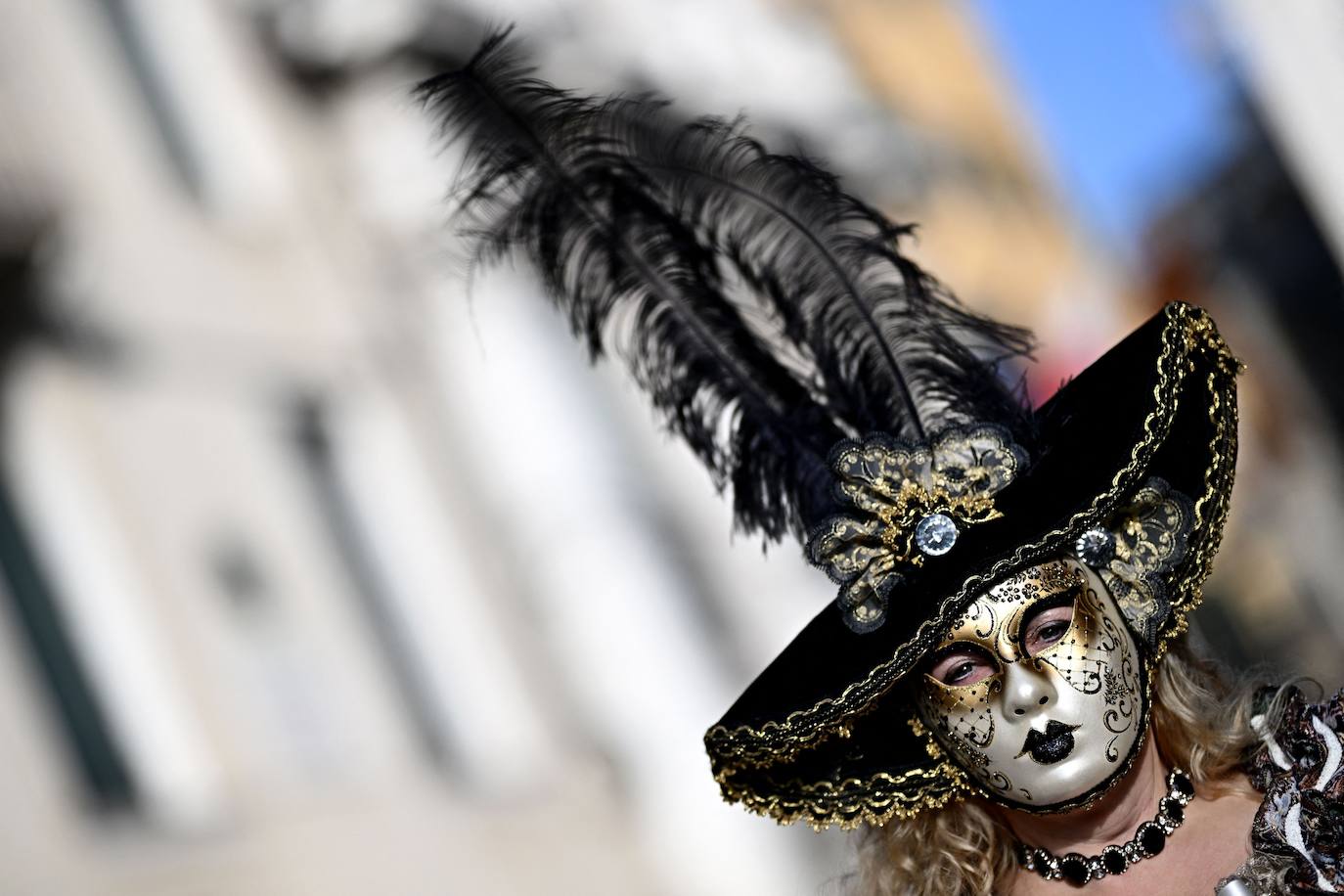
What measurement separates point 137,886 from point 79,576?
1232mm

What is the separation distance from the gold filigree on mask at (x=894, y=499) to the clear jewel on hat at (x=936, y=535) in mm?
12

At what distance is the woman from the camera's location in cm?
223

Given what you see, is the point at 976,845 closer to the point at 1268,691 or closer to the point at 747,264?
the point at 1268,691

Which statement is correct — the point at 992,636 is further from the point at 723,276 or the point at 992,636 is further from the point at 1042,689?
the point at 723,276

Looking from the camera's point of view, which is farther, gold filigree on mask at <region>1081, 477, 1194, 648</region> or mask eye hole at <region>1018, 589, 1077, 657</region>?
gold filigree on mask at <region>1081, 477, 1194, 648</region>

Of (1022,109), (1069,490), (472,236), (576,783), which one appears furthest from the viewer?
(1022,109)

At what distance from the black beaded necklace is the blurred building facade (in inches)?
127

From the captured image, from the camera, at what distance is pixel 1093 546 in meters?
2.39

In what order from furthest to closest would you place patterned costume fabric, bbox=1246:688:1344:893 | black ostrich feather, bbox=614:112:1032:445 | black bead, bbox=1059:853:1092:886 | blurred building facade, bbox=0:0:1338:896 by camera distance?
1. blurred building facade, bbox=0:0:1338:896
2. black ostrich feather, bbox=614:112:1032:445
3. black bead, bbox=1059:853:1092:886
4. patterned costume fabric, bbox=1246:688:1344:893

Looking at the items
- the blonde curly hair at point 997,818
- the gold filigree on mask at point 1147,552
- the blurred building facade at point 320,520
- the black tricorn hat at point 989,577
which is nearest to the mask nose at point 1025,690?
the black tricorn hat at point 989,577

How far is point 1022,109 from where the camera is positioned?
1839 cm

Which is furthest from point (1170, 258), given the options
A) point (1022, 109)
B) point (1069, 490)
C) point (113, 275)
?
point (1069, 490)

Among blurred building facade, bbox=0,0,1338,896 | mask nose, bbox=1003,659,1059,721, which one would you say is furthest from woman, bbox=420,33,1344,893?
blurred building facade, bbox=0,0,1338,896

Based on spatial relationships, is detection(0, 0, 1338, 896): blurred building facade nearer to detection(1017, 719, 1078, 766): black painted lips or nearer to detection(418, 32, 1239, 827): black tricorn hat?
detection(418, 32, 1239, 827): black tricorn hat
